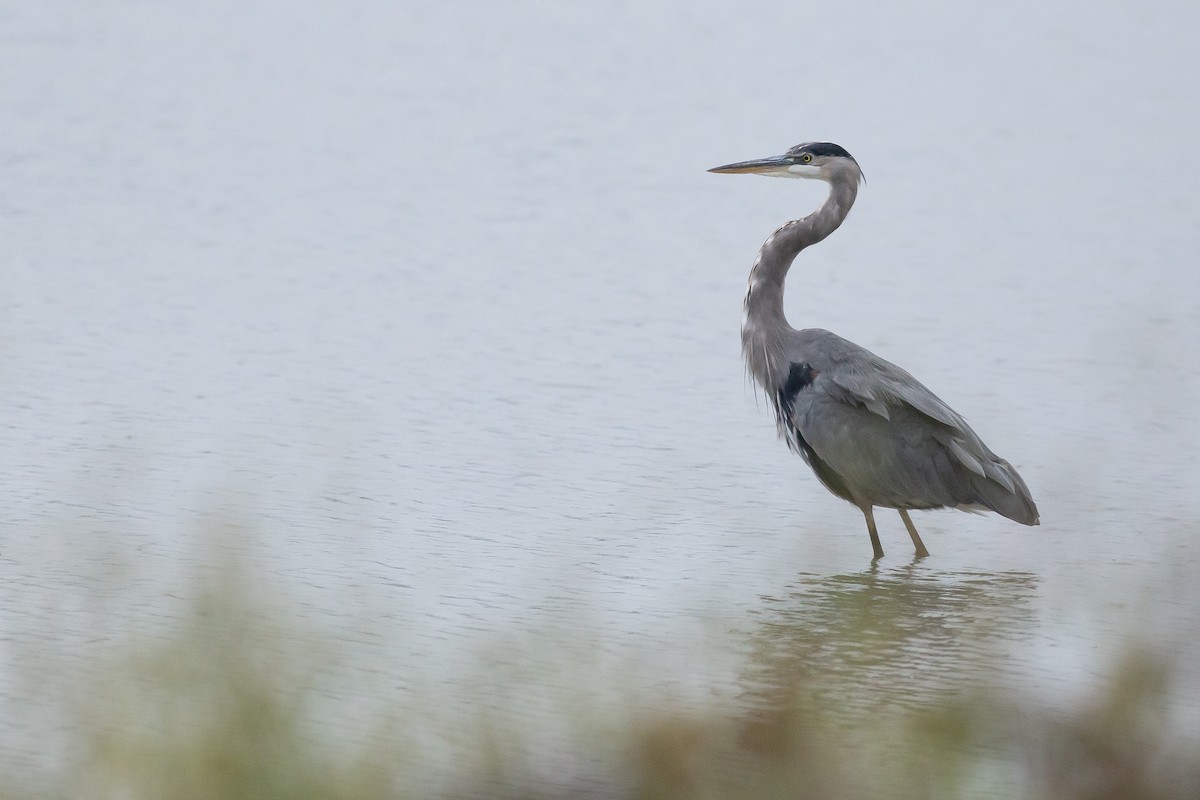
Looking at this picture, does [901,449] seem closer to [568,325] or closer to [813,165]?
[813,165]

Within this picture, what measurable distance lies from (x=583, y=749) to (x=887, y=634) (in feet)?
6.79

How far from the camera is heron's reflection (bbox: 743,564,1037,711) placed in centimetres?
472

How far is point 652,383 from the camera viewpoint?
8.23m

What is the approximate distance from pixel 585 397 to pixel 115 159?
5608mm

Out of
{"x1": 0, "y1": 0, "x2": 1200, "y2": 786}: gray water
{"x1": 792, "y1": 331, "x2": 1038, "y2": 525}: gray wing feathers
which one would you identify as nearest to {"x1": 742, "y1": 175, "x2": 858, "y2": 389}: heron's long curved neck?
{"x1": 792, "y1": 331, "x2": 1038, "y2": 525}: gray wing feathers

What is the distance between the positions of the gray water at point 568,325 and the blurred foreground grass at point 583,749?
277 millimetres

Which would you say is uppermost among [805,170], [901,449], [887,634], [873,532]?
[805,170]

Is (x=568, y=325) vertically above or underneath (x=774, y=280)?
underneath

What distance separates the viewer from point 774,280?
266 inches

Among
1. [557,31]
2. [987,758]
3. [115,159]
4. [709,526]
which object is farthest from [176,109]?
[987,758]

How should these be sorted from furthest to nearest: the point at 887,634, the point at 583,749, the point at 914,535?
the point at 914,535 → the point at 887,634 → the point at 583,749

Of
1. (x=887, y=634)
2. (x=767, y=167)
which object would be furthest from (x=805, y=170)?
(x=887, y=634)

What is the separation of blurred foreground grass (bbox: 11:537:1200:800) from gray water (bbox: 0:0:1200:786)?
0.28 meters

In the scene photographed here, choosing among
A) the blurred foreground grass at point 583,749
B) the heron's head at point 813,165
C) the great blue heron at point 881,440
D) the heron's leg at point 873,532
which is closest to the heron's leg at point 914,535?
the great blue heron at point 881,440
